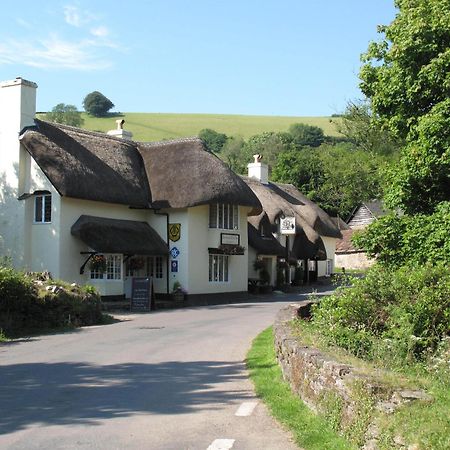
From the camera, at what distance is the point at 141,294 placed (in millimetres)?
27656

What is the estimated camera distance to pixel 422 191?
60.5 feet

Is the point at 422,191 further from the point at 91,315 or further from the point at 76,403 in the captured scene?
the point at 76,403

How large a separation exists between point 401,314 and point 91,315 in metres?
12.1

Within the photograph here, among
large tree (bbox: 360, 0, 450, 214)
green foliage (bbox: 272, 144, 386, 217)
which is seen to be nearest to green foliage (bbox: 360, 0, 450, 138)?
large tree (bbox: 360, 0, 450, 214)

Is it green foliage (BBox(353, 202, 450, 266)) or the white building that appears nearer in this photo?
green foliage (BBox(353, 202, 450, 266))

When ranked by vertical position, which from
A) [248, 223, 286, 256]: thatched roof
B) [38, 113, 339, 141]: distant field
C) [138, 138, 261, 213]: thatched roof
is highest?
[38, 113, 339, 141]: distant field

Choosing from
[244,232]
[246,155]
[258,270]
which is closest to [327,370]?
[244,232]

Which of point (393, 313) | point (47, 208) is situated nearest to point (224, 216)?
point (47, 208)

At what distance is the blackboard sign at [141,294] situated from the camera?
27.5m

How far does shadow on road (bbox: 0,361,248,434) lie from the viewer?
8.69 meters

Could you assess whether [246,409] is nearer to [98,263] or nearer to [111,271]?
[98,263]

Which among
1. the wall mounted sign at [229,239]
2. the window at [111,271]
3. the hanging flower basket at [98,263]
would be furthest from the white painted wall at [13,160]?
the wall mounted sign at [229,239]

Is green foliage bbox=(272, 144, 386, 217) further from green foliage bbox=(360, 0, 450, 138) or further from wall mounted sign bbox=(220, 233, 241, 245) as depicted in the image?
green foliage bbox=(360, 0, 450, 138)

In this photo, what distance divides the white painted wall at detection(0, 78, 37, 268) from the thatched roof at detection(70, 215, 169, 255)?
2.59 metres
